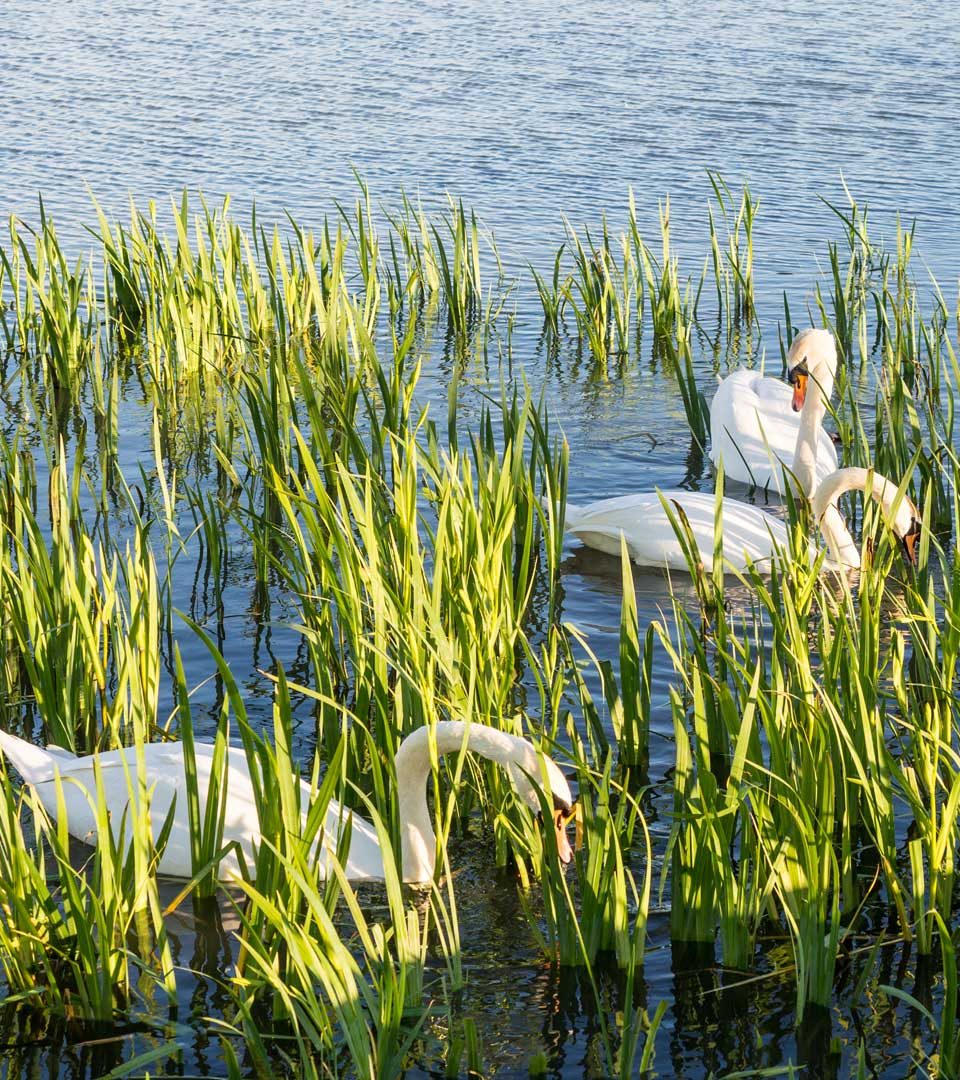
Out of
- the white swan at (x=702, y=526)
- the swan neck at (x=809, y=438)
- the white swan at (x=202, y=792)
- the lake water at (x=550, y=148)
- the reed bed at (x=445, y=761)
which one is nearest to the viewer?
the reed bed at (x=445, y=761)

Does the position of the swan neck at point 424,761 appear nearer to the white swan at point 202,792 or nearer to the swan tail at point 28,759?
the white swan at point 202,792

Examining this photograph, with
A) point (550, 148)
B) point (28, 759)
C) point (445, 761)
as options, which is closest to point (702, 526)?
point (445, 761)

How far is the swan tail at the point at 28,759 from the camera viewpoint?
4938mm

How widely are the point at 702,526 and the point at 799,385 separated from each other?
143cm

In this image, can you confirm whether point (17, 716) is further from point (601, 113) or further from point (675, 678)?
point (601, 113)

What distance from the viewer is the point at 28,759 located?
16.3 feet

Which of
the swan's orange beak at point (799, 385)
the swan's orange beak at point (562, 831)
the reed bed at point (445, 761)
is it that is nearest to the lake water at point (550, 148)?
the reed bed at point (445, 761)

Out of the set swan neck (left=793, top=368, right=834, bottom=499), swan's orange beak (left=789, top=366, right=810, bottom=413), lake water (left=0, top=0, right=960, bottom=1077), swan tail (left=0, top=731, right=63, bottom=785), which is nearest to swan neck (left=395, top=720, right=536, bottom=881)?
lake water (left=0, top=0, right=960, bottom=1077)

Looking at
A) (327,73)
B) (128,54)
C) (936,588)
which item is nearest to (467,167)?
(327,73)

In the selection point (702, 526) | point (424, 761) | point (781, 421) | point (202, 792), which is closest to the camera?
point (424, 761)

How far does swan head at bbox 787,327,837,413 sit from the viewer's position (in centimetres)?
855

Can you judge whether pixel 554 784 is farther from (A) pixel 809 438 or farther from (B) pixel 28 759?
(A) pixel 809 438

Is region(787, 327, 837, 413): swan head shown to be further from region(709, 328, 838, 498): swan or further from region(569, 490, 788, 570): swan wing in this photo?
region(569, 490, 788, 570): swan wing

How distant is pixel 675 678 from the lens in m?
6.60
